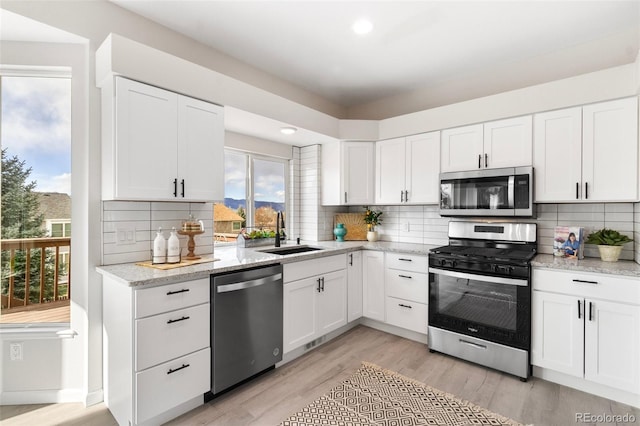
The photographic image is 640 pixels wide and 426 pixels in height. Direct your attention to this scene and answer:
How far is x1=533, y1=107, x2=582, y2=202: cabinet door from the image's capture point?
254 centimetres

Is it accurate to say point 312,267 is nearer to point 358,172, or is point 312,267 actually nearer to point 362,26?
point 358,172

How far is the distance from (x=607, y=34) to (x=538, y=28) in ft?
2.21

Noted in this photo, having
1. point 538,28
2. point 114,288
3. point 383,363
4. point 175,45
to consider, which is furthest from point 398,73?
point 114,288

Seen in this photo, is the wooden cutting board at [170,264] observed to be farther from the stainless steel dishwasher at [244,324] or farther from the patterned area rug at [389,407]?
the patterned area rug at [389,407]

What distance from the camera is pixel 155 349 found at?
1837 mm

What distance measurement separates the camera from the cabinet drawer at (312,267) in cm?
266

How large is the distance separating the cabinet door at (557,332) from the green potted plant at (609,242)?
493 mm

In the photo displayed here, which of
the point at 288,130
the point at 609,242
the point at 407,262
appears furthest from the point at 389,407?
the point at 288,130

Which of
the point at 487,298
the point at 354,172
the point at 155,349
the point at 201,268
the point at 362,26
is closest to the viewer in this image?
the point at 155,349

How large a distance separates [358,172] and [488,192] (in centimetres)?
142

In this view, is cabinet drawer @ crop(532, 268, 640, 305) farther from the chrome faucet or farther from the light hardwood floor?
the chrome faucet

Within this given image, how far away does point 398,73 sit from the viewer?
132 inches

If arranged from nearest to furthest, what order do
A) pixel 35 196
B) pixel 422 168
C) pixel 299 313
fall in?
pixel 35 196
pixel 299 313
pixel 422 168

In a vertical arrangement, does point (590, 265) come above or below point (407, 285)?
above
